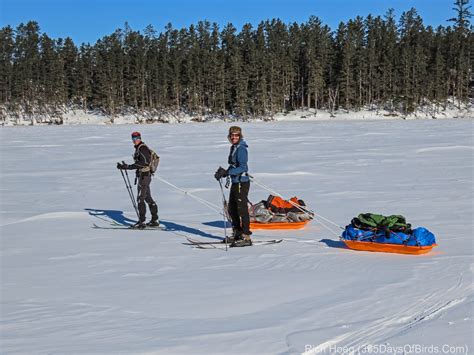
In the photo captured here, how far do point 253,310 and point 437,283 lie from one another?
6.85ft

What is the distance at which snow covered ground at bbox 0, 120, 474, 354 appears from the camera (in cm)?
426

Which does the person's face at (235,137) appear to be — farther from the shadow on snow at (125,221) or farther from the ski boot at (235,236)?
the shadow on snow at (125,221)

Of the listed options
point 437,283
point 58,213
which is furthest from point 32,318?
point 58,213

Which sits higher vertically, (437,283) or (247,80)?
(247,80)

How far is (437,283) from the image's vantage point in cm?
570

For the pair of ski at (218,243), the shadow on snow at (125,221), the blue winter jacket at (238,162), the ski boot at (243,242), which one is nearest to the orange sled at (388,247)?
the pair of ski at (218,243)

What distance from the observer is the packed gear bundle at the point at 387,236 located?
705 centimetres

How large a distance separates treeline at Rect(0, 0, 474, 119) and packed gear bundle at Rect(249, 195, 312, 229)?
6304cm

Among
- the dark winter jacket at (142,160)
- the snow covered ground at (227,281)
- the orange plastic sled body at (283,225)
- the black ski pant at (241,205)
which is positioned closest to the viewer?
the snow covered ground at (227,281)

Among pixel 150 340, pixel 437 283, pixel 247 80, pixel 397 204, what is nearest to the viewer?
pixel 150 340

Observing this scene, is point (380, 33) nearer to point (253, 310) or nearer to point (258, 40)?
point (258, 40)

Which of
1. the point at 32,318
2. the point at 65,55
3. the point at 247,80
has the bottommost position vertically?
the point at 32,318

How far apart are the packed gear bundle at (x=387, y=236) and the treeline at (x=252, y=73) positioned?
213 ft

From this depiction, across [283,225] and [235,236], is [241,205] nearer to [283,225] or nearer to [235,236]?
[235,236]
